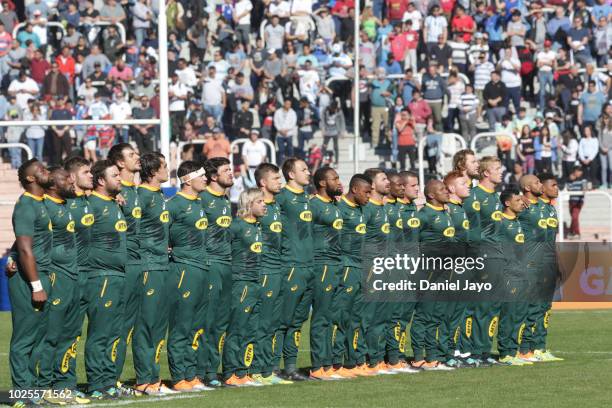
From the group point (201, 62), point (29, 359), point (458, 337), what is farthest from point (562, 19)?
point (29, 359)

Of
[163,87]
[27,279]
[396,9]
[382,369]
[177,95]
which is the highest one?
[396,9]

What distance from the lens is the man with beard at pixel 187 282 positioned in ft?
46.2

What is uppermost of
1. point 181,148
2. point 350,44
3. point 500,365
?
point 350,44

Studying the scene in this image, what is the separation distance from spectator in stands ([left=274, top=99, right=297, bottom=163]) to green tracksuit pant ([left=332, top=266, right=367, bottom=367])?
44.5 ft

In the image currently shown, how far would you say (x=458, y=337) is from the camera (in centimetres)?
1672

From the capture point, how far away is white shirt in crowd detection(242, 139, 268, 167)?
89.1 ft

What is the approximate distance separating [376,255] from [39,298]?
4.68 metres

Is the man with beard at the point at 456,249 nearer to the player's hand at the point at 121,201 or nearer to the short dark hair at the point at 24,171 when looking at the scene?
the player's hand at the point at 121,201

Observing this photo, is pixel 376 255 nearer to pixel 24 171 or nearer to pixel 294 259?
pixel 294 259

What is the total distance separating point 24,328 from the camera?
Result: 1287 centimetres

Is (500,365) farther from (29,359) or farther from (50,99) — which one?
(50,99)

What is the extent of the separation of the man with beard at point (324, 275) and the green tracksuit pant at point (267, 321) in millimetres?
583

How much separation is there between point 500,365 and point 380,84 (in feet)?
48.5

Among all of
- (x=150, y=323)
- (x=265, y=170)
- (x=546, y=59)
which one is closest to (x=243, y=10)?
(x=546, y=59)
